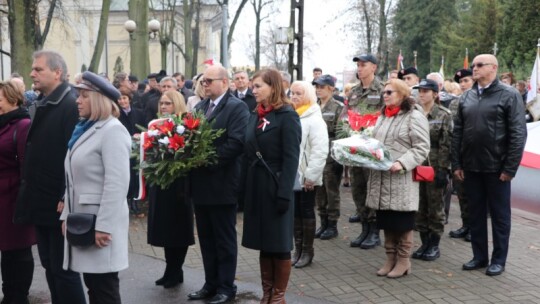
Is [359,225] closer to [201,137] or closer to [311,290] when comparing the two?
[311,290]

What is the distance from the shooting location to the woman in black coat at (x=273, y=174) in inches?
203

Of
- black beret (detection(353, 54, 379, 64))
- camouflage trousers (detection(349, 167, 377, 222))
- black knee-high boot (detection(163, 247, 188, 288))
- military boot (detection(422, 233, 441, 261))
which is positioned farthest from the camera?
camouflage trousers (detection(349, 167, 377, 222))

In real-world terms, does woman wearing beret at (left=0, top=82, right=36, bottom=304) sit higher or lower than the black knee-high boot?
higher

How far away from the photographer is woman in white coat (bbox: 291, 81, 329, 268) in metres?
6.46

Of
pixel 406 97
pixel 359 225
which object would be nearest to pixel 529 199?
pixel 359 225

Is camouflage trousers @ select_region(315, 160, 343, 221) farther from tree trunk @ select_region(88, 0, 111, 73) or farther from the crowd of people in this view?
tree trunk @ select_region(88, 0, 111, 73)

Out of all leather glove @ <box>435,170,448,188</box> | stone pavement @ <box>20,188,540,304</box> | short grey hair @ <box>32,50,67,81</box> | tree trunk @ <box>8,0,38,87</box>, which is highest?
tree trunk @ <box>8,0,38,87</box>

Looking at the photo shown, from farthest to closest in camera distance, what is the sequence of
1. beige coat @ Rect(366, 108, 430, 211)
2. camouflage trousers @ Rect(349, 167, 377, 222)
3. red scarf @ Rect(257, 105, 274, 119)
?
camouflage trousers @ Rect(349, 167, 377, 222) → beige coat @ Rect(366, 108, 430, 211) → red scarf @ Rect(257, 105, 274, 119)

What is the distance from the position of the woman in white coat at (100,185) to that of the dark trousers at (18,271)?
131cm

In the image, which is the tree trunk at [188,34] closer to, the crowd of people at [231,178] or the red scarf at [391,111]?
the crowd of people at [231,178]

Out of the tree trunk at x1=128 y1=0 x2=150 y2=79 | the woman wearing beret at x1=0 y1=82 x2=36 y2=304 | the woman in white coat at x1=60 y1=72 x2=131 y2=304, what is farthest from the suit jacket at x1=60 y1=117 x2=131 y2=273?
the tree trunk at x1=128 y1=0 x2=150 y2=79

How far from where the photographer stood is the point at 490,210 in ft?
22.0

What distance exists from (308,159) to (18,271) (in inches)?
122

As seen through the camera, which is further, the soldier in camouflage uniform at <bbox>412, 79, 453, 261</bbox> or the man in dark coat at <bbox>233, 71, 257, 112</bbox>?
the man in dark coat at <bbox>233, 71, 257, 112</bbox>
